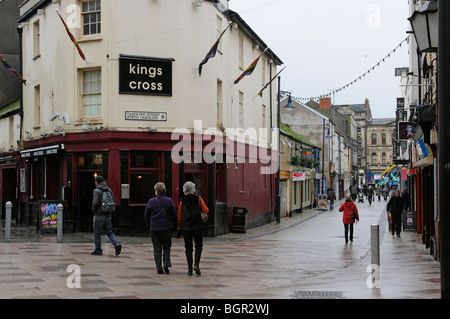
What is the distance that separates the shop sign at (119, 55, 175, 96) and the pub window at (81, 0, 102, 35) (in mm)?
1633

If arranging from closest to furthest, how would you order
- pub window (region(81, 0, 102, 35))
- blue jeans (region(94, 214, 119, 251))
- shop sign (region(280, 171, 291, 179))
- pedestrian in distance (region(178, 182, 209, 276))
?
pedestrian in distance (region(178, 182, 209, 276)) < blue jeans (region(94, 214, 119, 251)) < pub window (region(81, 0, 102, 35)) < shop sign (region(280, 171, 291, 179))

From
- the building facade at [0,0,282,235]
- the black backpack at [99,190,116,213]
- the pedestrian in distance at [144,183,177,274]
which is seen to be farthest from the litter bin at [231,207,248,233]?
the pedestrian in distance at [144,183,177,274]

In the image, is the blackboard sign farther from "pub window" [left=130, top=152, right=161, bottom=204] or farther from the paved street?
"pub window" [left=130, top=152, right=161, bottom=204]

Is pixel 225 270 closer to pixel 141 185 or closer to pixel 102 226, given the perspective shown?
pixel 102 226

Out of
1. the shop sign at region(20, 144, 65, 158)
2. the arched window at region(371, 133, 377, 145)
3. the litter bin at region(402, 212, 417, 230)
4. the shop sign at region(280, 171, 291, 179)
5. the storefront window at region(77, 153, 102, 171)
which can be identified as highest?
the arched window at region(371, 133, 377, 145)

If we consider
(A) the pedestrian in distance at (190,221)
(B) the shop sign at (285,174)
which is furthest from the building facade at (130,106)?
(B) the shop sign at (285,174)

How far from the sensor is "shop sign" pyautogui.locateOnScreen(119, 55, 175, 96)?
63.2 feet

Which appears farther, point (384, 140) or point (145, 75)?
point (384, 140)

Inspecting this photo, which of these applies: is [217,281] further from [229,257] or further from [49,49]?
[49,49]

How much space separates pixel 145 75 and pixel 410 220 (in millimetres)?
12674

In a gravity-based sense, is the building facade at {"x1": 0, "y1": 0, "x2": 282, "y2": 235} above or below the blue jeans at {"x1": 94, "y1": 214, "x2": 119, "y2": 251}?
Answer: above

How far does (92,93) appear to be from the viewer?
64.7 feet

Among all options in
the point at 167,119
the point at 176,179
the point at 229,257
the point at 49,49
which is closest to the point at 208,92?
the point at 167,119

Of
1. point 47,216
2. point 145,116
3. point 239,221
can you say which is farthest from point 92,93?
point 239,221
